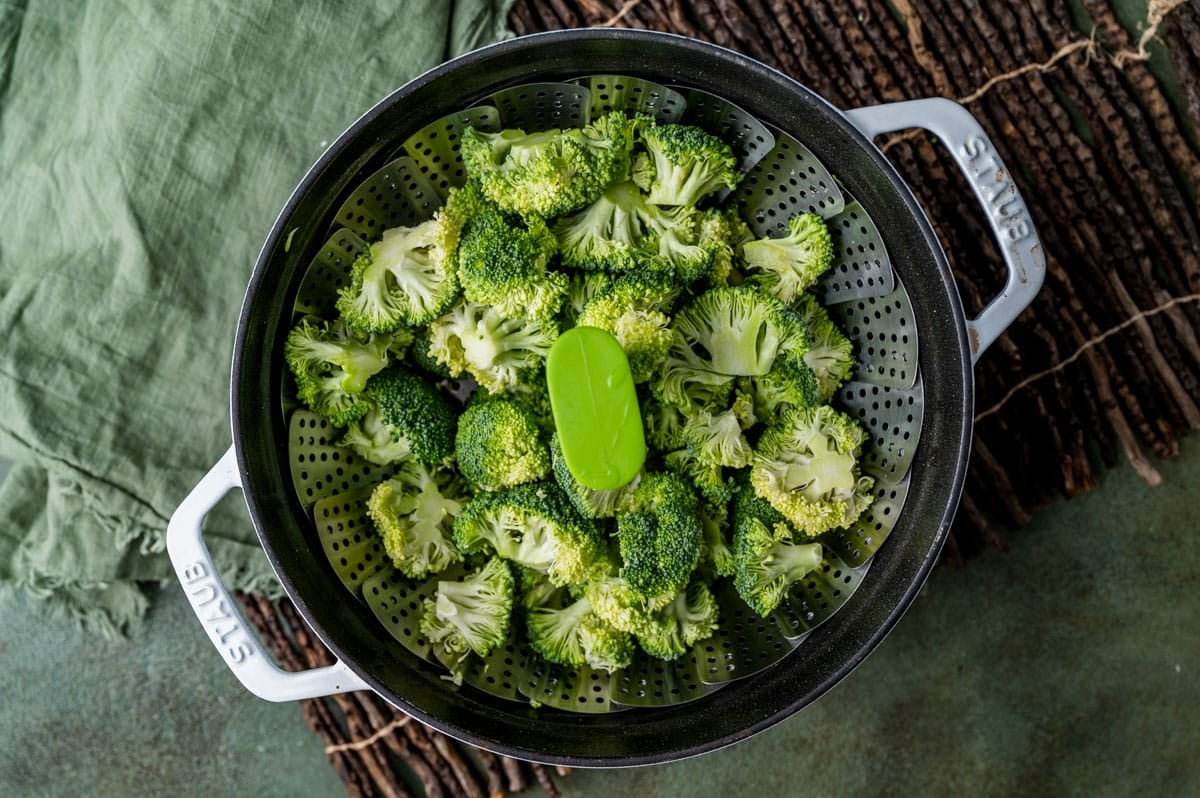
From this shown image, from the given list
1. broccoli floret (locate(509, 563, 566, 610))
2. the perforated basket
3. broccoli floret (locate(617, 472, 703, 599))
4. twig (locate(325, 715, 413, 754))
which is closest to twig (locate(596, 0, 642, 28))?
the perforated basket

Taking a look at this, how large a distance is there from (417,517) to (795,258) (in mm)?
930

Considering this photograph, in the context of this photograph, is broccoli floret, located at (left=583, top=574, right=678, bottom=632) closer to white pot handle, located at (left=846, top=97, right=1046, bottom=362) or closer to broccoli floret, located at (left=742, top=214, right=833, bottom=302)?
broccoli floret, located at (left=742, top=214, right=833, bottom=302)

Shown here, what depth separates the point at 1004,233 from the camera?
1.70 metres

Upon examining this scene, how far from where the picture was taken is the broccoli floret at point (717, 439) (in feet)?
6.00

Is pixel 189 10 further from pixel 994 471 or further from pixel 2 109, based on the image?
pixel 994 471

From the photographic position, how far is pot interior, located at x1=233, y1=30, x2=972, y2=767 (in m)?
1.66

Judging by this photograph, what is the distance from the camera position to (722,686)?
1873mm

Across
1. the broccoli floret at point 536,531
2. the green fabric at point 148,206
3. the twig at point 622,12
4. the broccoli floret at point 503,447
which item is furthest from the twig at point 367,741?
the twig at point 622,12

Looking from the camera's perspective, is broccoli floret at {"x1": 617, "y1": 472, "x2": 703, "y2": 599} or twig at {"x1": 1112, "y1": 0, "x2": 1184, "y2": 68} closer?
broccoli floret at {"x1": 617, "y1": 472, "x2": 703, "y2": 599}

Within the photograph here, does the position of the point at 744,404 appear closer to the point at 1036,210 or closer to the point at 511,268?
the point at 511,268

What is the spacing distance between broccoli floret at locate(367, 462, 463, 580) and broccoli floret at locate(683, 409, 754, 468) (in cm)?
52

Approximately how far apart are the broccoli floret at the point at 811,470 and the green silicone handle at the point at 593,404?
1.09 ft

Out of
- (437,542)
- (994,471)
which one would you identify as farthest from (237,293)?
(994,471)

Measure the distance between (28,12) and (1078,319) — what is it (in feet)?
8.51
